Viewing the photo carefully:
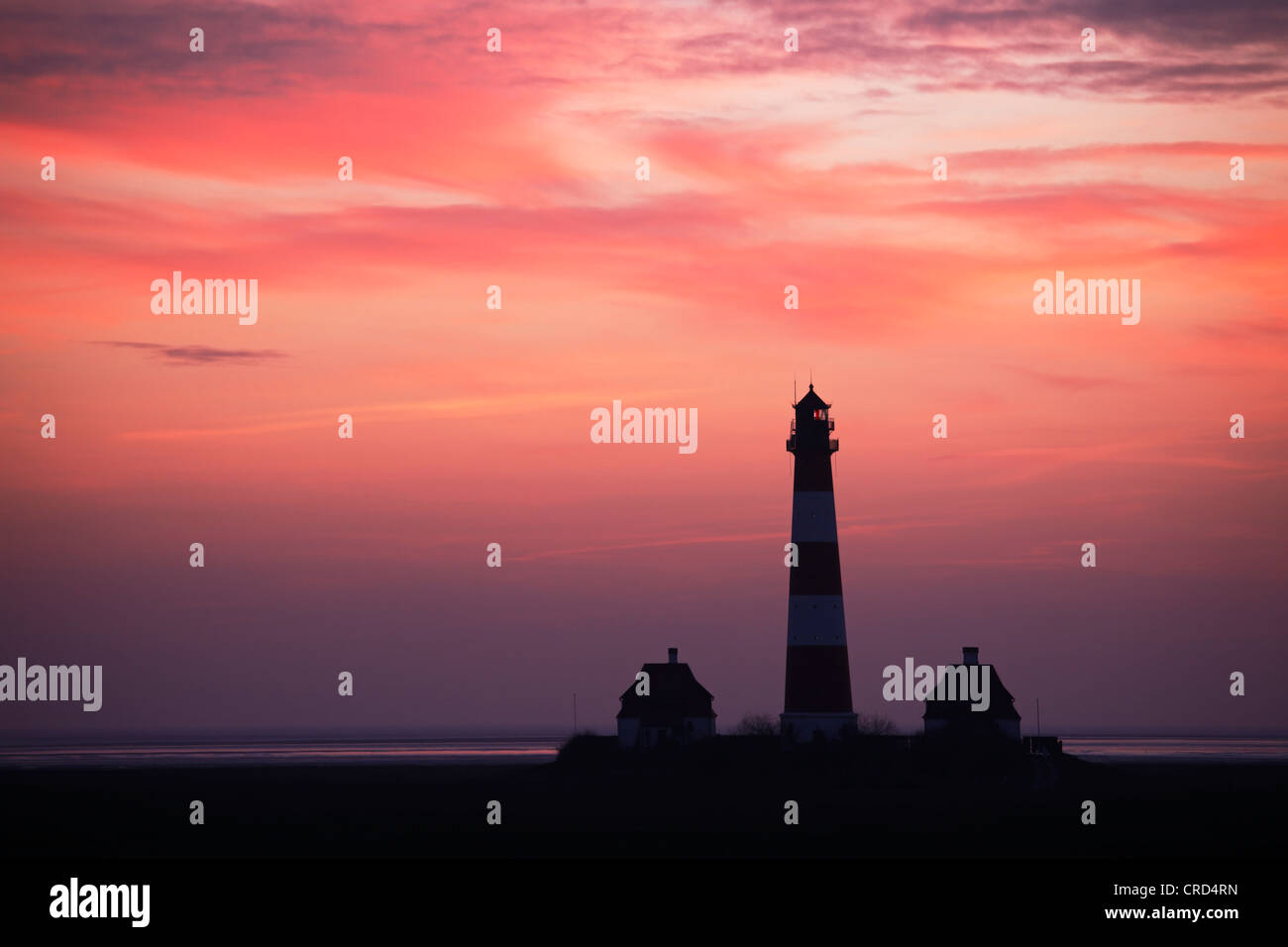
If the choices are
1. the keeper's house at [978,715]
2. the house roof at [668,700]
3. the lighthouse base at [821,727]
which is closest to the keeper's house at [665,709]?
the house roof at [668,700]

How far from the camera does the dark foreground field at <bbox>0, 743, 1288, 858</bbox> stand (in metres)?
54.8

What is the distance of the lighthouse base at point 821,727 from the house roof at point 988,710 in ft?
24.8

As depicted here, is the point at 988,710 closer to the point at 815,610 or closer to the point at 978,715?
the point at 978,715

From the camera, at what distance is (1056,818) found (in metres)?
61.3

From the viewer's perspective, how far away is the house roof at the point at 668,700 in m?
79.3

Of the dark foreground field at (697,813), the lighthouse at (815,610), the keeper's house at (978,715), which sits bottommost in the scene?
the dark foreground field at (697,813)

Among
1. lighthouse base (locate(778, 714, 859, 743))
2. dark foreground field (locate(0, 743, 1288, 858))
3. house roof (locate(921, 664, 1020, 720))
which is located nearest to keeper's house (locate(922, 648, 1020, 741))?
house roof (locate(921, 664, 1020, 720))

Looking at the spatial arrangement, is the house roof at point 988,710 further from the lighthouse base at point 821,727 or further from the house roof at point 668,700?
the house roof at point 668,700

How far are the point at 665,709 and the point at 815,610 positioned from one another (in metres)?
11.7

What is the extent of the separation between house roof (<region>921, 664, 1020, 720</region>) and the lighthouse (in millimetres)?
7298
